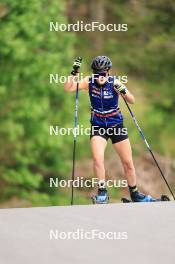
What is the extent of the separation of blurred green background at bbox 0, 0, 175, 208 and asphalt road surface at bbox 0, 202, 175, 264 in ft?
31.2

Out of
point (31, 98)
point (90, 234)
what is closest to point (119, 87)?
point (90, 234)

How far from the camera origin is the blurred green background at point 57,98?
18.6 metres

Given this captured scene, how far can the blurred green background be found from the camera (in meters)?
18.6

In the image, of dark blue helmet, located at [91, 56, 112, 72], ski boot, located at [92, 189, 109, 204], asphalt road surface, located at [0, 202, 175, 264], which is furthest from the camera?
ski boot, located at [92, 189, 109, 204]

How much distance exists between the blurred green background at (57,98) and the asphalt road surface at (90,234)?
9.51 meters

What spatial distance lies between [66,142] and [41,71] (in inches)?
101

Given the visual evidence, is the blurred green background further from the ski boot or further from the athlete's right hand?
the athlete's right hand

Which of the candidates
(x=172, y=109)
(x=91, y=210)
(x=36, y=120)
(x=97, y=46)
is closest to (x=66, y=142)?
(x=36, y=120)

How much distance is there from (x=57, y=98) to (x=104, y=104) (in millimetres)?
12902

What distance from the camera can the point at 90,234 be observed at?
287 inches

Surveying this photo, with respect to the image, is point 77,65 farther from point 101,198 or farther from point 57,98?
point 57,98

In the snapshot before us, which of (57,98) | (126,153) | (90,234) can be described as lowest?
(90,234)

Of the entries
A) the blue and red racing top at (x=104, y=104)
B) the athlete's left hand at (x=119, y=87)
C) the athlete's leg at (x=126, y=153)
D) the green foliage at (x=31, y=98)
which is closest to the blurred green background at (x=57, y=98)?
the green foliage at (x=31, y=98)

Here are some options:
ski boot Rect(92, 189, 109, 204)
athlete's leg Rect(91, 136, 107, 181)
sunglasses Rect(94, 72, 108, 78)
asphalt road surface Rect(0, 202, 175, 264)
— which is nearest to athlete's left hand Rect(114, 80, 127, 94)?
sunglasses Rect(94, 72, 108, 78)
